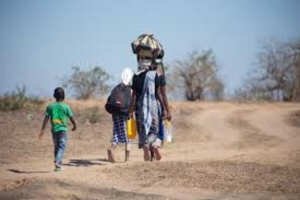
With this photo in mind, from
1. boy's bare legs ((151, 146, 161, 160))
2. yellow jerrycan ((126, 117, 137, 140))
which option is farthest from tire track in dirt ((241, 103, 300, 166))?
yellow jerrycan ((126, 117, 137, 140))

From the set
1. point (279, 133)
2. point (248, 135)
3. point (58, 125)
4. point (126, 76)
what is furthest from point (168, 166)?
point (279, 133)

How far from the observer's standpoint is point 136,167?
781cm

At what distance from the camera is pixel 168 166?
768 centimetres

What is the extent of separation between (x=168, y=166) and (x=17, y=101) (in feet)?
43.5

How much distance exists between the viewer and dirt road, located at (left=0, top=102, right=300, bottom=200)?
637cm

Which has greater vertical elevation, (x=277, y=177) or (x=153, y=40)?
(x=153, y=40)

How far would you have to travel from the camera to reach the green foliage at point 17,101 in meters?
19.4

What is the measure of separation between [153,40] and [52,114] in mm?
2187

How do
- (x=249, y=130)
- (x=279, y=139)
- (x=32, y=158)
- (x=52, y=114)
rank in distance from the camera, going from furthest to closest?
(x=249, y=130) < (x=279, y=139) < (x=32, y=158) < (x=52, y=114)

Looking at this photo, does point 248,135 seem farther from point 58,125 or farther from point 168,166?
point 58,125

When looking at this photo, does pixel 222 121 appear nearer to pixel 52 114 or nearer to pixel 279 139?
pixel 279 139

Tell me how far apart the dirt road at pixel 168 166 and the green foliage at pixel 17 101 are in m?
2.23

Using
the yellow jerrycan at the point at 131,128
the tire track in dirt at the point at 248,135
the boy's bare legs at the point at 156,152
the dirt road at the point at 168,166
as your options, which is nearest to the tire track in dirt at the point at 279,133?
the dirt road at the point at 168,166

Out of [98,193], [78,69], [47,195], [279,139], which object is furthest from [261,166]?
[78,69]
